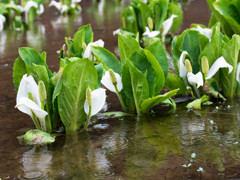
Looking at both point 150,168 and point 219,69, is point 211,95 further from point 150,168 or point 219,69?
point 150,168

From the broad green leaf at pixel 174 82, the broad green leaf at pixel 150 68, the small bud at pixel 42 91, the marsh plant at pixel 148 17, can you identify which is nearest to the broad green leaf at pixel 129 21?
the marsh plant at pixel 148 17

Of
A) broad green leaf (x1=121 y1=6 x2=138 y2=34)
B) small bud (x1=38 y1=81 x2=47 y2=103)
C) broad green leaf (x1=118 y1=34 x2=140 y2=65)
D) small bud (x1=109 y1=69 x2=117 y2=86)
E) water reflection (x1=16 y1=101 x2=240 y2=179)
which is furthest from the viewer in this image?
broad green leaf (x1=121 y1=6 x2=138 y2=34)

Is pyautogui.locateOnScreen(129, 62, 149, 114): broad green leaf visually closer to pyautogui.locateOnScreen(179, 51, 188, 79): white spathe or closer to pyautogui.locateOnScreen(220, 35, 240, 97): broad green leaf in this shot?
pyautogui.locateOnScreen(179, 51, 188, 79): white spathe

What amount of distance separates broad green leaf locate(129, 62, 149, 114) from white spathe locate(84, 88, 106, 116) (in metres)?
→ 0.23

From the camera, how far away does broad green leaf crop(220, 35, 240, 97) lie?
246 cm

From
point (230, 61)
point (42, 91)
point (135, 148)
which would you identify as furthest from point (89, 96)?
point (230, 61)

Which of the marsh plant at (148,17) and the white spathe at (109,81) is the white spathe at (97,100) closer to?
the white spathe at (109,81)

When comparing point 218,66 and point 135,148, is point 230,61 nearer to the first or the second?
point 218,66

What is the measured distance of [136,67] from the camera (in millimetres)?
2312

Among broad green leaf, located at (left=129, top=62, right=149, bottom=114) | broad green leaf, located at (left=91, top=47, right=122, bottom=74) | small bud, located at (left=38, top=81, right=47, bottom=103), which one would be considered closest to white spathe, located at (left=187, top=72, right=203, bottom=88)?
broad green leaf, located at (left=129, top=62, right=149, bottom=114)

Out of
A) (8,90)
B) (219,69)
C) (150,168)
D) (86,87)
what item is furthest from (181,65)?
(8,90)

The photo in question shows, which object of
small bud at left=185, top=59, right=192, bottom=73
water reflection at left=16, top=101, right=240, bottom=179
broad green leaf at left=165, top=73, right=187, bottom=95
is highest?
small bud at left=185, top=59, right=192, bottom=73

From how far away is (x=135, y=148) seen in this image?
6.56 feet

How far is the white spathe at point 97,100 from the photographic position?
2.11 meters
